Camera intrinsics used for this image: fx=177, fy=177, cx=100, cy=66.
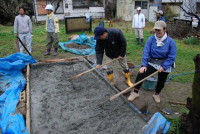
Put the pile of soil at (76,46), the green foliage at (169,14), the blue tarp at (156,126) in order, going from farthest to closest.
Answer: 1. the green foliage at (169,14)
2. the pile of soil at (76,46)
3. the blue tarp at (156,126)

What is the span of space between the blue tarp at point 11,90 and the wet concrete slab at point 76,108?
9.9 inches

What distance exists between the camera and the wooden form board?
10985 millimetres

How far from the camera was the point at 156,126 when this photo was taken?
103 inches

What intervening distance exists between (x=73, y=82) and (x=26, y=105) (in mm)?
1353

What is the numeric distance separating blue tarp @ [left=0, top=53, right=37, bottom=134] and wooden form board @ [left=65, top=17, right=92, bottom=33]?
6373 mm

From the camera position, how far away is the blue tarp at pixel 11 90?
258 cm

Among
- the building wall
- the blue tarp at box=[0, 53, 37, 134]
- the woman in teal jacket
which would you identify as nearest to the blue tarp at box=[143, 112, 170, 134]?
the woman in teal jacket

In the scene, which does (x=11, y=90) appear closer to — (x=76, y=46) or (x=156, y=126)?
(x=156, y=126)

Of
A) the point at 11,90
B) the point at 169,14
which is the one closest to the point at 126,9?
the point at 169,14

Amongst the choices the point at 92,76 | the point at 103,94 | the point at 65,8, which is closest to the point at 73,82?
the point at 92,76

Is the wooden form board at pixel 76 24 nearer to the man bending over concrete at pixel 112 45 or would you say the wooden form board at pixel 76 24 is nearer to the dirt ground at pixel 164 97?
the dirt ground at pixel 164 97

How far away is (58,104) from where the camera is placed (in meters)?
3.43

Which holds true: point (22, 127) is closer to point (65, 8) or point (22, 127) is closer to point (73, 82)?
point (73, 82)

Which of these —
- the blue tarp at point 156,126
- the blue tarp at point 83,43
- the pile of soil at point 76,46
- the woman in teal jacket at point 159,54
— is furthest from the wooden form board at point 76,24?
the blue tarp at point 156,126
